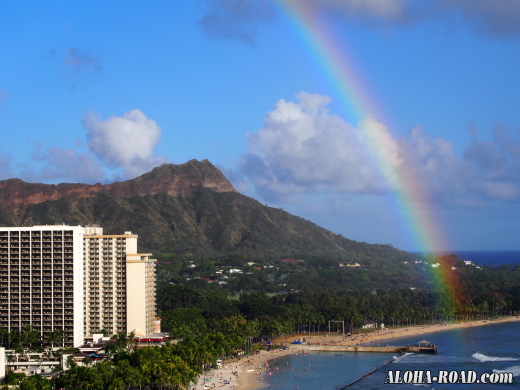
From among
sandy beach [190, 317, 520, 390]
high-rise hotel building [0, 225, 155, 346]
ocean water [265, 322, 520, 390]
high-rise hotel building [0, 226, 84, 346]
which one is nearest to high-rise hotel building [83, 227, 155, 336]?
high-rise hotel building [0, 225, 155, 346]

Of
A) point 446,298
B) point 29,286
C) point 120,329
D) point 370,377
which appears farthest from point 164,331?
point 446,298

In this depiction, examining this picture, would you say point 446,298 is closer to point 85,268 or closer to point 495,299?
point 495,299

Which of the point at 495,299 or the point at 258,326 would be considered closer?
the point at 258,326

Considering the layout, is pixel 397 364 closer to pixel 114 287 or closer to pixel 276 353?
pixel 276 353

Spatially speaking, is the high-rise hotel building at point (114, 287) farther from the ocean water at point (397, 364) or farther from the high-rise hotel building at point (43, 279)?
the ocean water at point (397, 364)

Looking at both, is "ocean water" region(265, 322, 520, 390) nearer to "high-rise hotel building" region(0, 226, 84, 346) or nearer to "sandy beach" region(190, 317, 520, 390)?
"sandy beach" region(190, 317, 520, 390)

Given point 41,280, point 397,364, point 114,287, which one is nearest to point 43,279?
point 41,280
